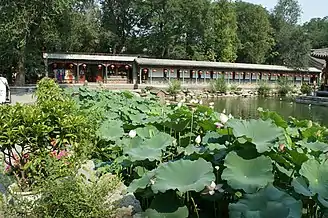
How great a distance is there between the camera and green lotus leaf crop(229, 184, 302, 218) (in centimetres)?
168

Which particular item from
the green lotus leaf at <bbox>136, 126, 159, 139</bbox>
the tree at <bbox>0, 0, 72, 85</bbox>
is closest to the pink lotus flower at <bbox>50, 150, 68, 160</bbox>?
the green lotus leaf at <bbox>136, 126, 159, 139</bbox>

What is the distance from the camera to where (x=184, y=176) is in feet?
6.53

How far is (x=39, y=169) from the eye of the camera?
2.87 m

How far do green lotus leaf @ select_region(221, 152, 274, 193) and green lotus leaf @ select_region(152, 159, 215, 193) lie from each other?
109 millimetres

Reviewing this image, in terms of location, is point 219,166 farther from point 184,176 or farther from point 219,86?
point 219,86

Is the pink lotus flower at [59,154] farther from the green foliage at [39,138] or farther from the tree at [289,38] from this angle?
the tree at [289,38]

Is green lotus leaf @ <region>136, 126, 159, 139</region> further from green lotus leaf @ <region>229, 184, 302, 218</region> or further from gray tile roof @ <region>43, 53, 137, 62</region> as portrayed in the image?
gray tile roof @ <region>43, 53, 137, 62</region>

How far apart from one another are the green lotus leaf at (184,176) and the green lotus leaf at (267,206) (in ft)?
0.68

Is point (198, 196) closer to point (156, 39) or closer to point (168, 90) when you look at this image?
point (168, 90)

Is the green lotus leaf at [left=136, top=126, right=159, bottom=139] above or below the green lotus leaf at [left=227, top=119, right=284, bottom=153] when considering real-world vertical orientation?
below

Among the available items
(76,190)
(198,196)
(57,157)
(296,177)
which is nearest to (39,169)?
(57,157)

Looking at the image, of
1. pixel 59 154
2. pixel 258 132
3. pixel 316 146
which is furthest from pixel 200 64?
pixel 258 132

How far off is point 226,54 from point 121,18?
10.4 m

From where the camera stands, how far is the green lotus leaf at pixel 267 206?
1.68 meters
